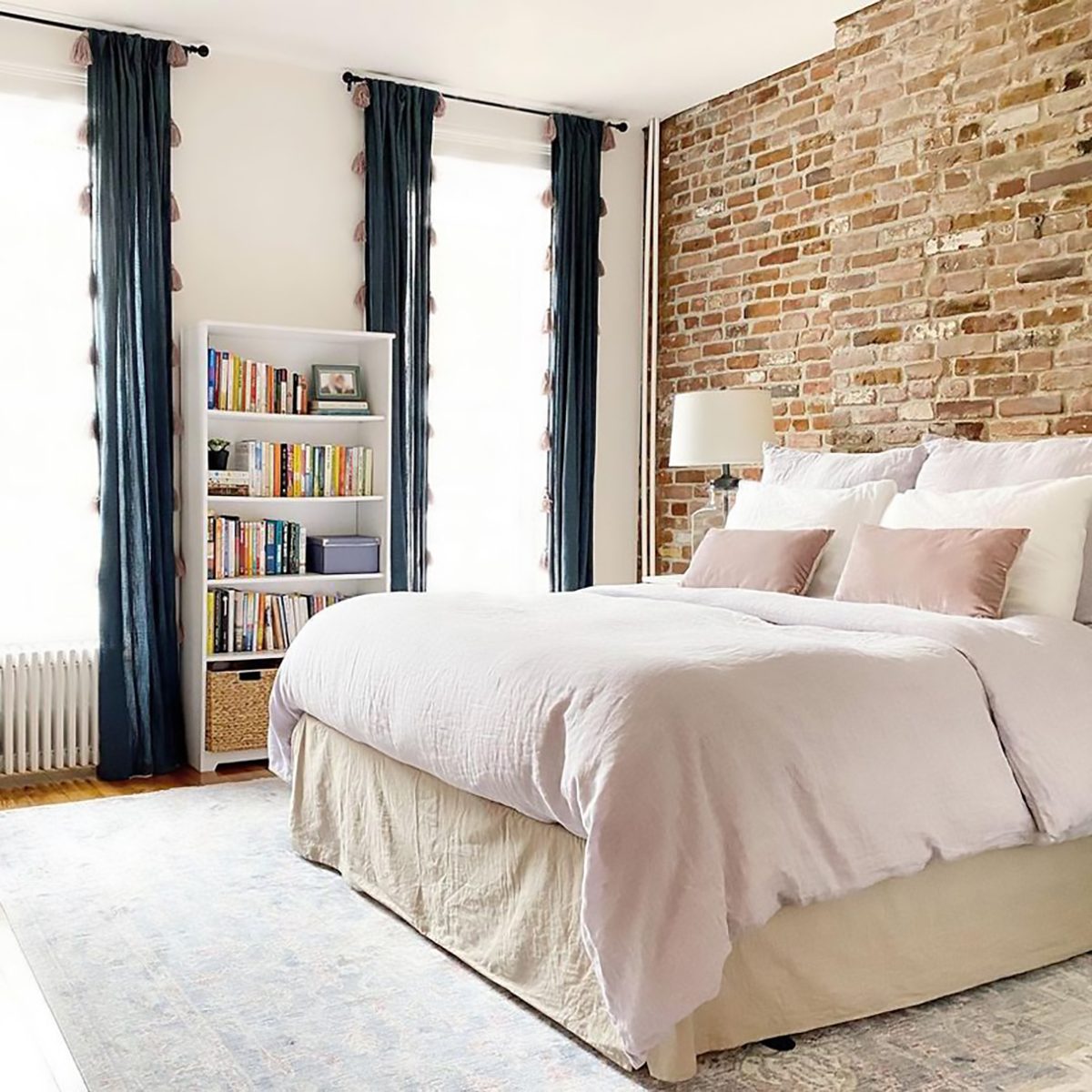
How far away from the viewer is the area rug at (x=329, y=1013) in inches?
96.2

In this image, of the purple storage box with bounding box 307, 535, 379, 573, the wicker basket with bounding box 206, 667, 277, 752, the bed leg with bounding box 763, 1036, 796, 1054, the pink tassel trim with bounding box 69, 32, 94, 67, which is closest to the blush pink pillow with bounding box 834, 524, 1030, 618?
the bed leg with bounding box 763, 1036, 796, 1054

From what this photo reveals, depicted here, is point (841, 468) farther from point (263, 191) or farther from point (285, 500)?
point (263, 191)

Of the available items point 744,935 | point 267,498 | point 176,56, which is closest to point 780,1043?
point 744,935

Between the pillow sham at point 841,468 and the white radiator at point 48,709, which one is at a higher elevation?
the pillow sham at point 841,468

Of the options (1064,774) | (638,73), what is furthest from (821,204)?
(1064,774)

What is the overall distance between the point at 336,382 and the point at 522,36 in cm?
149

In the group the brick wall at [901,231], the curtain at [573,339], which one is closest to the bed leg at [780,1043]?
the brick wall at [901,231]

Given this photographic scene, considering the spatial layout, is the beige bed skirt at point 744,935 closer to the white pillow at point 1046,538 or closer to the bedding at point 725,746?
the bedding at point 725,746

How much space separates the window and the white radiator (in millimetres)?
92

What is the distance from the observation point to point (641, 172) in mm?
6082

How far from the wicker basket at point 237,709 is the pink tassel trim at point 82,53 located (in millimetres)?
2248

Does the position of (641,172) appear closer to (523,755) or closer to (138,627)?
(138,627)

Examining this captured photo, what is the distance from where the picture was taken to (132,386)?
481 centimetres

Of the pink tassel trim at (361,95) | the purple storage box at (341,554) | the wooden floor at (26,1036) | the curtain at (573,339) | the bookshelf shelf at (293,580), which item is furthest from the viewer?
the curtain at (573,339)
